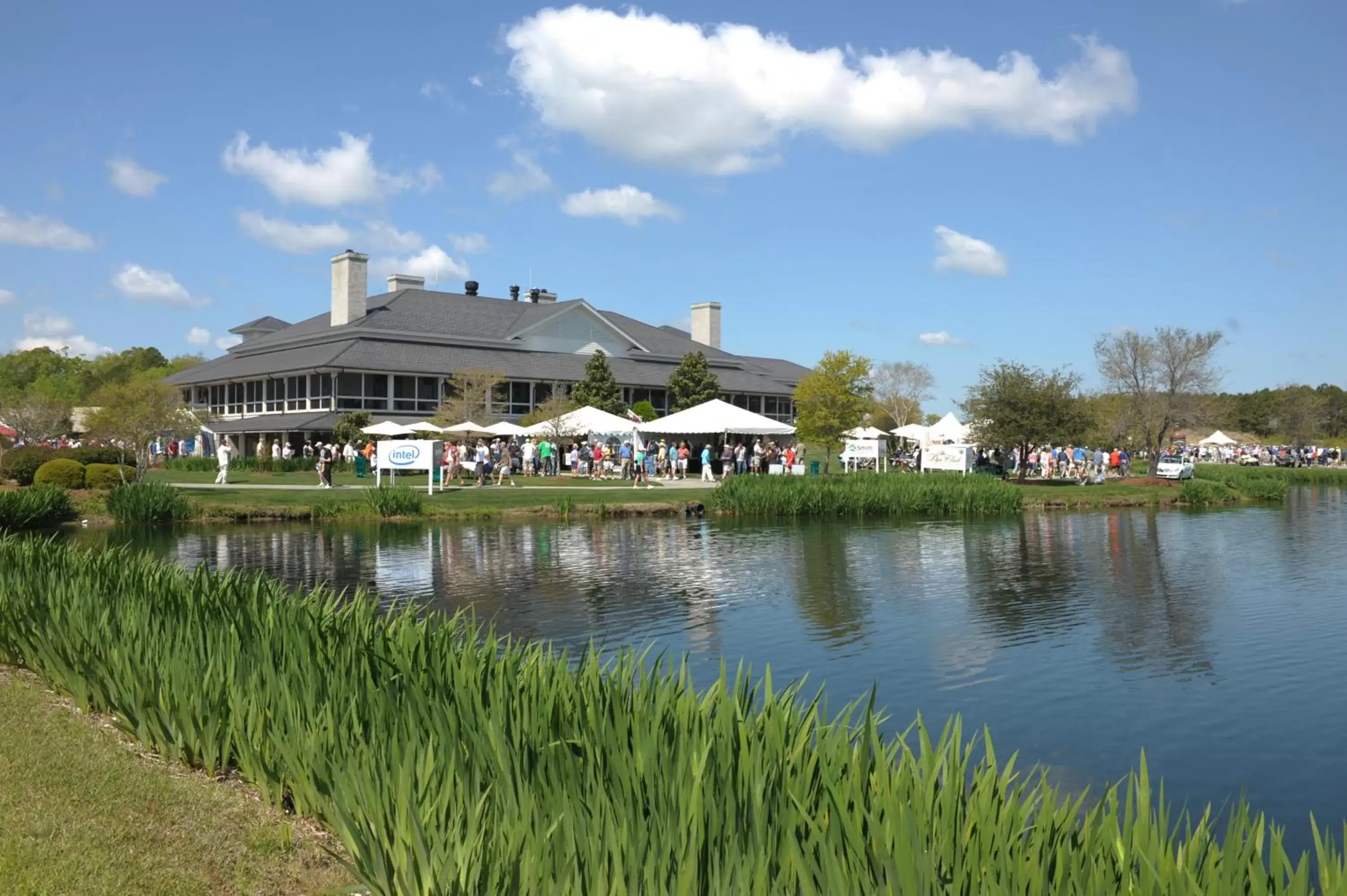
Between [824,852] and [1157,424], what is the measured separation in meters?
55.6

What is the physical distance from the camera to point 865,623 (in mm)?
14586

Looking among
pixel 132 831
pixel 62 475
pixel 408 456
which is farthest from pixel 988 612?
pixel 62 475

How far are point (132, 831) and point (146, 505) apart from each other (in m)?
23.8

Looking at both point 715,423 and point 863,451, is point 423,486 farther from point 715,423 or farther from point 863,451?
point 863,451

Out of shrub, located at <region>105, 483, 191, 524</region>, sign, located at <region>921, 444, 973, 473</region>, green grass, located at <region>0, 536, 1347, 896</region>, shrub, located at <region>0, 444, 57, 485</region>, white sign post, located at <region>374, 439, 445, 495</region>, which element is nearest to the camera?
green grass, located at <region>0, 536, 1347, 896</region>

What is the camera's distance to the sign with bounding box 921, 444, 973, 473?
45938 mm

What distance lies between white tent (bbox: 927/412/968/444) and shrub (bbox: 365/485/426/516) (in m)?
28.4

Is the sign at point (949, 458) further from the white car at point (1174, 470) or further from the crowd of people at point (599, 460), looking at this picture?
the white car at point (1174, 470)

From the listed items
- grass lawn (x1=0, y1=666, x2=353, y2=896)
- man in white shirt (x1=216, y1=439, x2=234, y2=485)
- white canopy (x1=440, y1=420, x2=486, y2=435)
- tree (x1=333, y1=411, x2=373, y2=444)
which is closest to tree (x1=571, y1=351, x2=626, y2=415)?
tree (x1=333, y1=411, x2=373, y2=444)

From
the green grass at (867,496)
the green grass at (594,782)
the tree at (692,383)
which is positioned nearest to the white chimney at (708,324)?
the tree at (692,383)

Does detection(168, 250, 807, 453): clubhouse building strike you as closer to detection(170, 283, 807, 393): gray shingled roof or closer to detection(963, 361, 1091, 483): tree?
detection(170, 283, 807, 393): gray shingled roof

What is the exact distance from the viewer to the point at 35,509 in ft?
83.8

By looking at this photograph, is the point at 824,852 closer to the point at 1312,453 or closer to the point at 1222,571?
the point at 1222,571

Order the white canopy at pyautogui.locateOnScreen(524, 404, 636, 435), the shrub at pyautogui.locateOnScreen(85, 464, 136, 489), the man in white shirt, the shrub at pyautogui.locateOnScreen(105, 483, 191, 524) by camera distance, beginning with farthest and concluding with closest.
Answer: the white canopy at pyautogui.locateOnScreen(524, 404, 636, 435) → the man in white shirt → the shrub at pyautogui.locateOnScreen(85, 464, 136, 489) → the shrub at pyautogui.locateOnScreen(105, 483, 191, 524)
